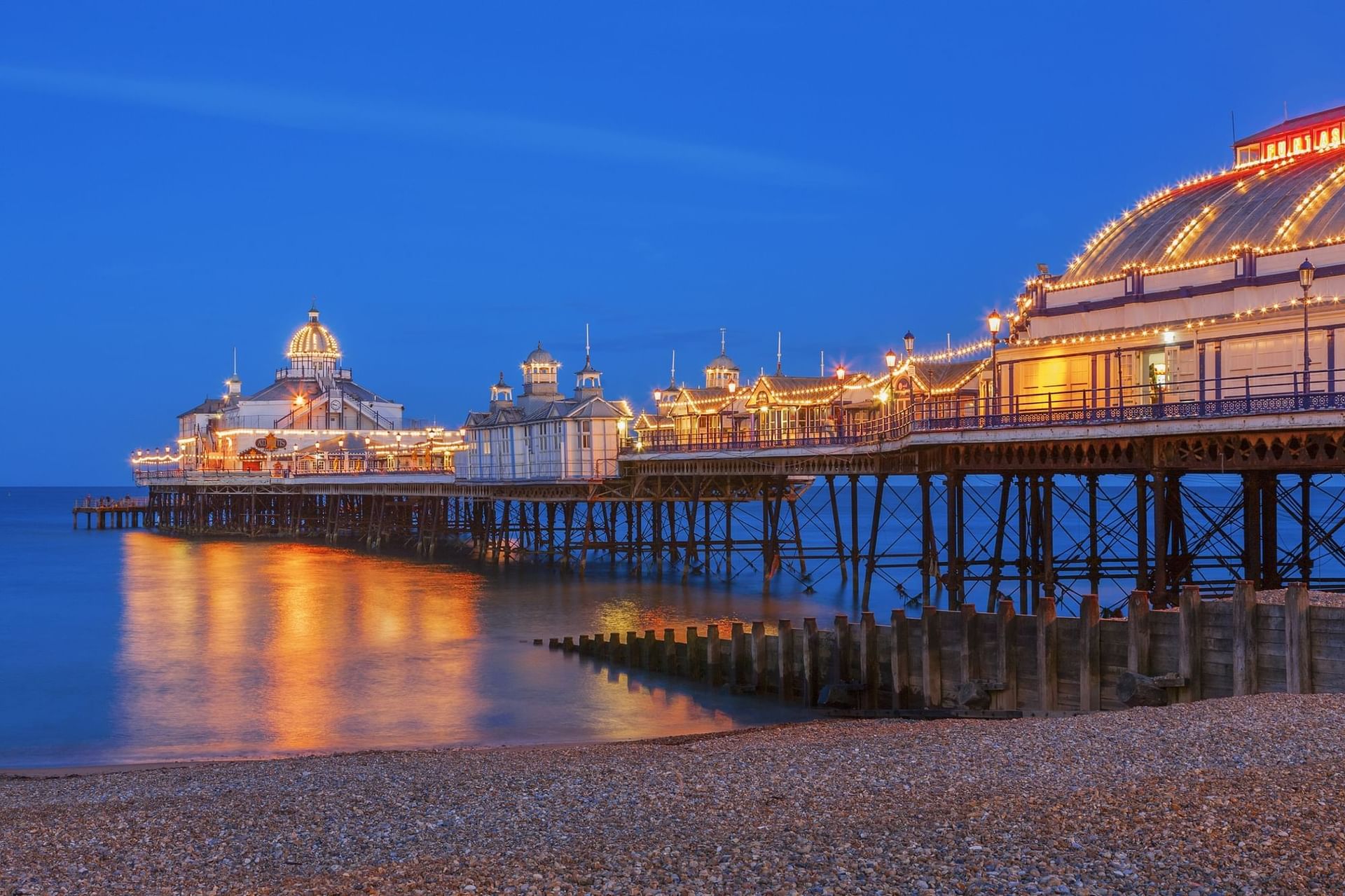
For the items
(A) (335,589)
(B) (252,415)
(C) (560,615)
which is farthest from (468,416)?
(B) (252,415)

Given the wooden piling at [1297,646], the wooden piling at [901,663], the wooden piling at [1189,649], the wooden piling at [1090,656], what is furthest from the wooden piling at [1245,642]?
the wooden piling at [901,663]

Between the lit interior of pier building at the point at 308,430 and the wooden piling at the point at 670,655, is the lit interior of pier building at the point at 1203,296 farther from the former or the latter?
the lit interior of pier building at the point at 308,430

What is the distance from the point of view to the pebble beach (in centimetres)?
1133

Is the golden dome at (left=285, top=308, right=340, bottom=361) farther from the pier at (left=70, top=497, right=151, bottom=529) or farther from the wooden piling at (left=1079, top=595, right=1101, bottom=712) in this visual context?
the wooden piling at (left=1079, top=595, right=1101, bottom=712)

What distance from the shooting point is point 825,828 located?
12977mm

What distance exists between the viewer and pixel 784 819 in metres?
13.6

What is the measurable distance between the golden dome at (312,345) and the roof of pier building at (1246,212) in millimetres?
100981

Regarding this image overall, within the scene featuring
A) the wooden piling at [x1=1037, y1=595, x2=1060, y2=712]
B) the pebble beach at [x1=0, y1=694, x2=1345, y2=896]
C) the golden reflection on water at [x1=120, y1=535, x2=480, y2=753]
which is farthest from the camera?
the golden reflection on water at [x1=120, y1=535, x2=480, y2=753]

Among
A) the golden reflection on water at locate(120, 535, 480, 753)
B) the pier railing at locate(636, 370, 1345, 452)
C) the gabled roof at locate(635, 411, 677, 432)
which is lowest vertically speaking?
the golden reflection on water at locate(120, 535, 480, 753)

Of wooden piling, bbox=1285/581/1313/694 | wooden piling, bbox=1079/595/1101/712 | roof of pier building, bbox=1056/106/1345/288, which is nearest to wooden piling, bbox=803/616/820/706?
wooden piling, bbox=1079/595/1101/712

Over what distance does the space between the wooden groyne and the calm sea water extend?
1.18m

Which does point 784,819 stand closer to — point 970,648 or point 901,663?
point 970,648

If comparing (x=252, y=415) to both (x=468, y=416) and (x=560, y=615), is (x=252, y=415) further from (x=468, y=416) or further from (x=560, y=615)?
(x=560, y=615)

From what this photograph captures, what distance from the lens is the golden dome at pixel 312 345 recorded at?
5157 inches
